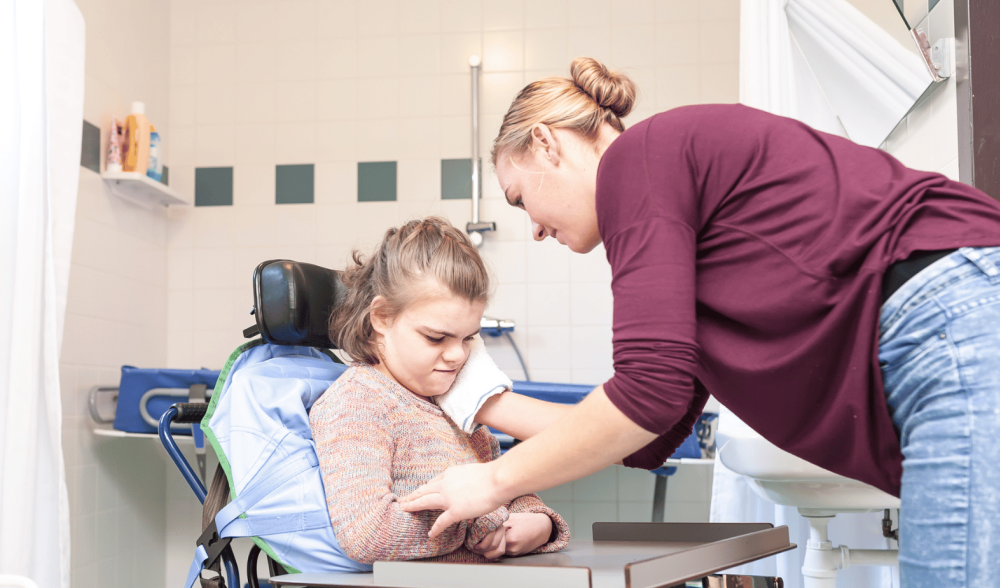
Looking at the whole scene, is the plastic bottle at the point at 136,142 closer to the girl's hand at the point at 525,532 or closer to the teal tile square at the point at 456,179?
the teal tile square at the point at 456,179

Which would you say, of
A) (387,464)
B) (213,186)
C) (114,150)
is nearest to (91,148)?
(114,150)

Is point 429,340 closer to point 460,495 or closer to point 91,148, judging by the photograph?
point 460,495

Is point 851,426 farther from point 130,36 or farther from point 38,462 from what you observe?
point 130,36

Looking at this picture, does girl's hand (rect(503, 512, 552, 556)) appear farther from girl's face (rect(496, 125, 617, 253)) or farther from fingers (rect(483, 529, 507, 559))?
girl's face (rect(496, 125, 617, 253))

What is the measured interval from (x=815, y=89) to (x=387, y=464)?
144cm

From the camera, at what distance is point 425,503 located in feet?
3.05

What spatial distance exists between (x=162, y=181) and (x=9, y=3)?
1.34 metres

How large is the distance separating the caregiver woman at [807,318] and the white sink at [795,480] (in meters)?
0.37

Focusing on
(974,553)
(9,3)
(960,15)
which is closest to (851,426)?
(974,553)

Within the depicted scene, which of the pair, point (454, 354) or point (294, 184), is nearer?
point (454, 354)

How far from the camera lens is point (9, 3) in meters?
1.63

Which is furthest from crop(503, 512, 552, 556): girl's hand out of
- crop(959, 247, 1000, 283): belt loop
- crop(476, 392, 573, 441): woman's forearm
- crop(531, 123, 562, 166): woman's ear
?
crop(959, 247, 1000, 283): belt loop

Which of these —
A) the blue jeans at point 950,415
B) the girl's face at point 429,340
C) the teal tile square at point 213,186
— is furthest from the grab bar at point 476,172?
the blue jeans at point 950,415

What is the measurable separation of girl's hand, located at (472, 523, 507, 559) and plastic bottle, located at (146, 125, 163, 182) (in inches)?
83.8
